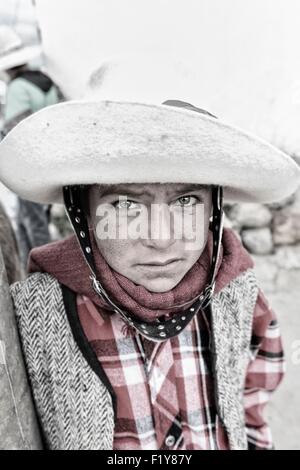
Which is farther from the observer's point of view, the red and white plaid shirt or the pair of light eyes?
the red and white plaid shirt

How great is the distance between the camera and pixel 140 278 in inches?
35.7

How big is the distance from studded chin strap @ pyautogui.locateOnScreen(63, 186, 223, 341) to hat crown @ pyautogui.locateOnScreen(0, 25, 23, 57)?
5.18 ft

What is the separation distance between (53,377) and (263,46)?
1.40 metres

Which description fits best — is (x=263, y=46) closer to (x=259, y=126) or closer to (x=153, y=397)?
(x=259, y=126)

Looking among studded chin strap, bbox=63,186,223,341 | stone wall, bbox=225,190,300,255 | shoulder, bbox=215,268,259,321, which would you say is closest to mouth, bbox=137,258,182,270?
studded chin strap, bbox=63,186,223,341

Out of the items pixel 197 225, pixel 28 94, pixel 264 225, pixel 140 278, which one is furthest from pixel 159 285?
pixel 264 225

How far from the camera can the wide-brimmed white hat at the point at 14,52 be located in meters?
2.20

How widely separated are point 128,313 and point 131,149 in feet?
1.26

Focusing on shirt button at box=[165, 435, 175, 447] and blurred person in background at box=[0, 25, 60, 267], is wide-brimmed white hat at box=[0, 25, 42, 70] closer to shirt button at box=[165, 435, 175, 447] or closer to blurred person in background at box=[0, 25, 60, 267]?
blurred person in background at box=[0, 25, 60, 267]

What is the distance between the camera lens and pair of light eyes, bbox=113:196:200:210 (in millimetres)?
863

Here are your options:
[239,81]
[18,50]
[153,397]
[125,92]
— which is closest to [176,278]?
[153,397]

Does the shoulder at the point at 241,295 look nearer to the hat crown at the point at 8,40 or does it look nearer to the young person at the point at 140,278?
the young person at the point at 140,278

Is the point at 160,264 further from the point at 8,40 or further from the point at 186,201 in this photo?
the point at 8,40

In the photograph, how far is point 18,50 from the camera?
2.27 meters
